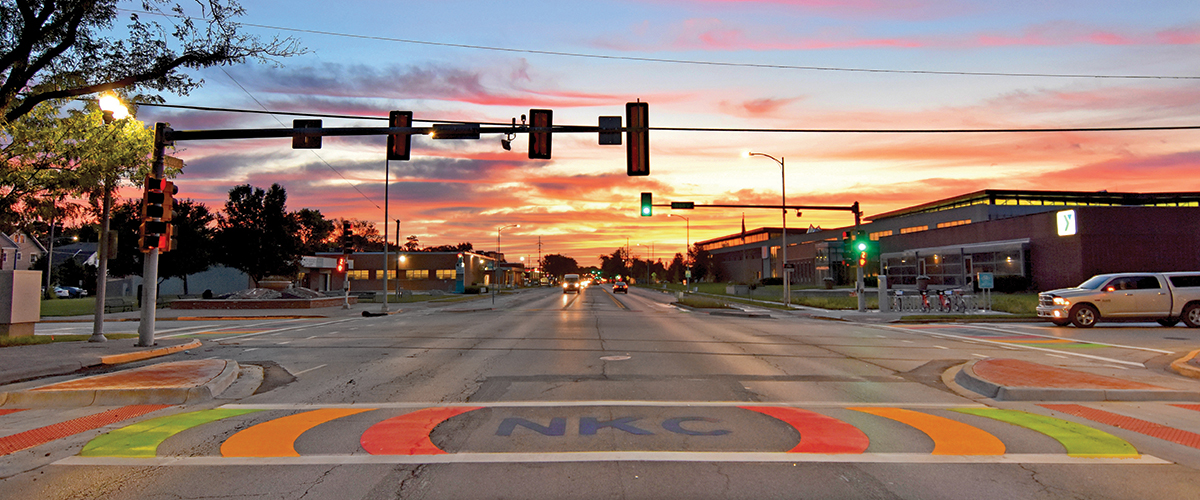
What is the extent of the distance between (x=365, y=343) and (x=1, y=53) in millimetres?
9525

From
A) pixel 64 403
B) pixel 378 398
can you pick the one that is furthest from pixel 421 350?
pixel 64 403

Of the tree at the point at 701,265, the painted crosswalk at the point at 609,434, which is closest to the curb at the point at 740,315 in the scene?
the painted crosswalk at the point at 609,434

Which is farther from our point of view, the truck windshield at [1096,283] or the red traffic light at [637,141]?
the truck windshield at [1096,283]

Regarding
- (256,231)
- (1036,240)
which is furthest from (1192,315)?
(256,231)

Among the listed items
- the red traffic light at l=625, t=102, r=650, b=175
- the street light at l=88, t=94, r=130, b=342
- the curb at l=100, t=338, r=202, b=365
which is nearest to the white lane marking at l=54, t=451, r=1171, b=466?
the curb at l=100, t=338, r=202, b=365

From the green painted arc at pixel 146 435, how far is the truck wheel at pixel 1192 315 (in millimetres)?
26387

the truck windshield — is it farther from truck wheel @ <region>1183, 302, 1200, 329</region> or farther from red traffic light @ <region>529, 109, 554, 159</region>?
red traffic light @ <region>529, 109, 554, 159</region>

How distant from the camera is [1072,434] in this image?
675 centimetres

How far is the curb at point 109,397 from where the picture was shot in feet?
28.2

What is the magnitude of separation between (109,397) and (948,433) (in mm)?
11067

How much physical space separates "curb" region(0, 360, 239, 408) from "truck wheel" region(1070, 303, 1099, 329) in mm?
24684

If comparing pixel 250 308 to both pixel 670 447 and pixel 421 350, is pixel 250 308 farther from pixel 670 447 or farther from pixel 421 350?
pixel 670 447

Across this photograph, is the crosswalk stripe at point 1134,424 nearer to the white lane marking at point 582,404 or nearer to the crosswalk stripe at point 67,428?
the white lane marking at point 582,404

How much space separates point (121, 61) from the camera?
1298 cm
